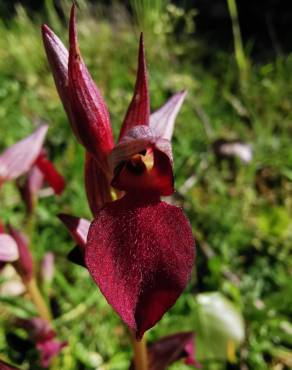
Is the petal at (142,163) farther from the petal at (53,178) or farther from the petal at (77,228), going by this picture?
the petal at (53,178)

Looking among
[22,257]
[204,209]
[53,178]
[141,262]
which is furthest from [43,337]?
[204,209]

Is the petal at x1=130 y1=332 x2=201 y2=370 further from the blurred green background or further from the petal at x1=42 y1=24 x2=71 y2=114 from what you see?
the petal at x1=42 y1=24 x2=71 y2=114

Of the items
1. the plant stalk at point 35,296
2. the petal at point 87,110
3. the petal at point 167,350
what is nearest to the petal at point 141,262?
the petal at point 87,110

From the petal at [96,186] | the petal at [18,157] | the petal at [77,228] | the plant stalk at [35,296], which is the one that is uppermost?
the petal at [96,186]

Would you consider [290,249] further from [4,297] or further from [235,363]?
[4,297]

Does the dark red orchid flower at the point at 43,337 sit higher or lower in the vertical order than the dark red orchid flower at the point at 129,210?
lower

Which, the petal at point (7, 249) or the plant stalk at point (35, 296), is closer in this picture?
the petal at point (7, 249)

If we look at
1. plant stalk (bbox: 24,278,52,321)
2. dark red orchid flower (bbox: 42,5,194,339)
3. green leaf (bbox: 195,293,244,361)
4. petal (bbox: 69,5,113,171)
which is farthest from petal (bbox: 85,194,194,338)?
green leaf (bbox: 195,293,244,361)

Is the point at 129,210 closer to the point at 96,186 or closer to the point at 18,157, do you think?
the point at 96,186
